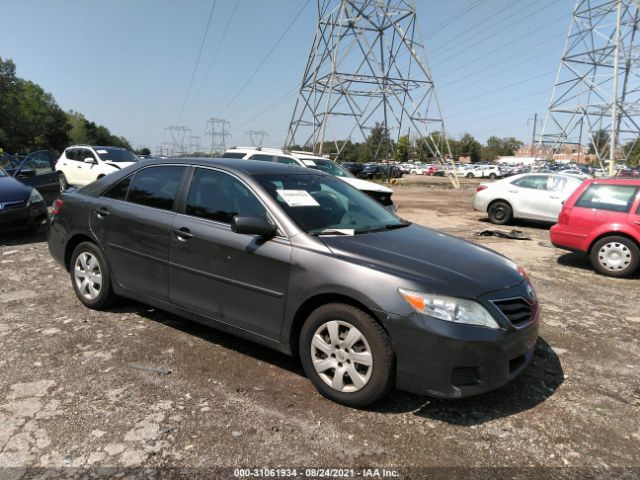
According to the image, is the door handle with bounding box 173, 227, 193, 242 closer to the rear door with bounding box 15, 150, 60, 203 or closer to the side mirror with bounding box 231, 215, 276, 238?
the side mirror with bounding box 231, 215, 276, 238

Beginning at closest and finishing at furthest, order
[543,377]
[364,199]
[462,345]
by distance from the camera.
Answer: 1. [462,345]
2. [543,377]
3. [364,199]

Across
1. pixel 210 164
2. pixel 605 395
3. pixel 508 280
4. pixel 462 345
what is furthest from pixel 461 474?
pixel 210 164

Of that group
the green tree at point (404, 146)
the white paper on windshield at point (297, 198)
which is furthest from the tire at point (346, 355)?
the green tree at point (404, 146)

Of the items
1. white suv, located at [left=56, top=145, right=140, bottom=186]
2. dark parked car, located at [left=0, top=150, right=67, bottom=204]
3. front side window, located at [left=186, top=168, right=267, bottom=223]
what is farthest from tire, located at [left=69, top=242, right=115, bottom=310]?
white suv, located at [left=56, top=145, right=140, bottom=186]

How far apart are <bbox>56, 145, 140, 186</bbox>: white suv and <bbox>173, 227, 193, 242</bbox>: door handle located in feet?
38.4

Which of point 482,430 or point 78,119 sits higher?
point 78,119

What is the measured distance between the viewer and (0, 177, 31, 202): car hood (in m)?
7.84

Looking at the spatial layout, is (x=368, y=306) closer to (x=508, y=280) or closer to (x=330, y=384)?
(x=330, y=384)

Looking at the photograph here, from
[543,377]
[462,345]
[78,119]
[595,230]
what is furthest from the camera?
[78,119]

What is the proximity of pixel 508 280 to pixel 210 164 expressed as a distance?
2507 millimetres

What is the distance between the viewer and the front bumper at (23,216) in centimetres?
770

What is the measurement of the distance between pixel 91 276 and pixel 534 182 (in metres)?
11.0

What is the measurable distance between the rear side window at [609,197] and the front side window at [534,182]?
197 inches

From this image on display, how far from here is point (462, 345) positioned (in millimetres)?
2766
